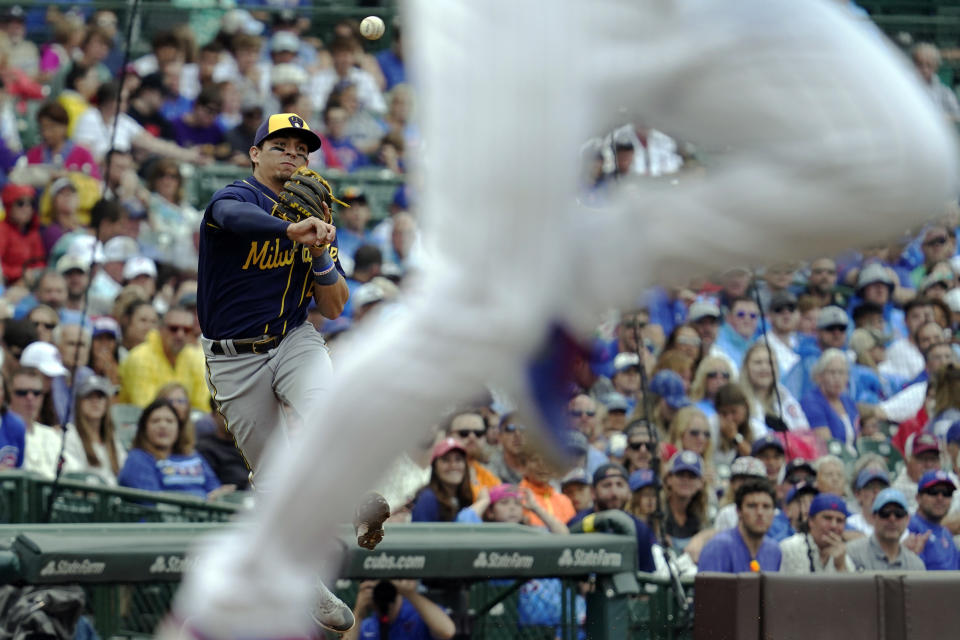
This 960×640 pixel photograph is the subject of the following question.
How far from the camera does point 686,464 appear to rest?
8906 millimetres

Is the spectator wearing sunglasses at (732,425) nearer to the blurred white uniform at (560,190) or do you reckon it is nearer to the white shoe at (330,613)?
the white shoe at (330,613)

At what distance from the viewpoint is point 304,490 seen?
2.42 metres

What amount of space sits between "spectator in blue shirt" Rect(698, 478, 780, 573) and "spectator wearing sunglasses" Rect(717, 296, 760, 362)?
271cm

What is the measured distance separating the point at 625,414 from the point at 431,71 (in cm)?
766

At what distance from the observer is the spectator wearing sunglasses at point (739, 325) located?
35.9 feet

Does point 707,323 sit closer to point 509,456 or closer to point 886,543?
point 509,456

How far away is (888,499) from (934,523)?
47 centimetres

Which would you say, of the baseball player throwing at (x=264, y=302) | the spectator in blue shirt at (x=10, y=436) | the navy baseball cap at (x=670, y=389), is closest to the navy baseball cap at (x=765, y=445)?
the navy baseball cap at (x=670, y=389)

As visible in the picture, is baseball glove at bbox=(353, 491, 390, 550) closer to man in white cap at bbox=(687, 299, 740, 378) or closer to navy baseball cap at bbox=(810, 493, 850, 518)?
navy baseball cap at bbox=(810, 493, 850, 518)

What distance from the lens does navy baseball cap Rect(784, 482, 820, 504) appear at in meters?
8.92

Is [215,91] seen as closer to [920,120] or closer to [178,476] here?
[178,476]

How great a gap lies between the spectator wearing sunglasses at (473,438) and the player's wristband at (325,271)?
381cm

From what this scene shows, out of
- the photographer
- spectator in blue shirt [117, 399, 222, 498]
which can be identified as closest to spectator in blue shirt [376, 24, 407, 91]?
spectator in blue shirt [117, 399, 222, 498]

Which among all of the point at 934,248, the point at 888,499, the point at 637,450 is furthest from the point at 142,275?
the point at 934,248
